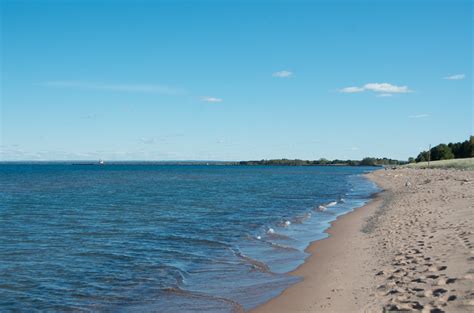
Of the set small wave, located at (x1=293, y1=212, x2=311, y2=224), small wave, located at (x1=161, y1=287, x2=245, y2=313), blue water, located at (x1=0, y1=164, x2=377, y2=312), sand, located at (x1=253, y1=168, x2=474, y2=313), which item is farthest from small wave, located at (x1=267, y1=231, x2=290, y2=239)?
small wave, located at (x1=161, y1=287, x2=245, y2=313)

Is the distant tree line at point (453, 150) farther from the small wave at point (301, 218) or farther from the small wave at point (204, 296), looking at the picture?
the small wave at point (204, 296)

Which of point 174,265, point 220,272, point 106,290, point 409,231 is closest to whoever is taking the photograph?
point 106,290

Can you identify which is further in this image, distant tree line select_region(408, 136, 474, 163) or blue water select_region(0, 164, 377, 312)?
distant tree line select_region(408, 136, 474, 163)

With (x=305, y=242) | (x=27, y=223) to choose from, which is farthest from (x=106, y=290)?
(x=27, y=223)

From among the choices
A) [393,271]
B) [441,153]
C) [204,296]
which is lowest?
[204,296]

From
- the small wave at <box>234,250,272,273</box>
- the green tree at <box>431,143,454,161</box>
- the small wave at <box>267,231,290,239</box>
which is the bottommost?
the small wave at <box>234,250,272,273</box>

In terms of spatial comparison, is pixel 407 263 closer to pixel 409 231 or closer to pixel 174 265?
pixel 409 231

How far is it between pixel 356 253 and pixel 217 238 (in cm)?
683

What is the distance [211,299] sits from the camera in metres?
11.3

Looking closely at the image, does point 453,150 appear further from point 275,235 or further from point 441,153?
point 275,235

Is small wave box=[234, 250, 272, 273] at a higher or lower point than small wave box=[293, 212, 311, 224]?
lower

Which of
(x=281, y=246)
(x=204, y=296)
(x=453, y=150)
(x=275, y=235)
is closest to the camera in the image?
(x=204, y=296)

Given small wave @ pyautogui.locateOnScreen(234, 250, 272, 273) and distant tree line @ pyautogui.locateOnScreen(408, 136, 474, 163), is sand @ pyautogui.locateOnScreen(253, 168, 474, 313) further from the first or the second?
distant tree line @ pyautogui.locateOnScreen(408, 136, 474, 163)

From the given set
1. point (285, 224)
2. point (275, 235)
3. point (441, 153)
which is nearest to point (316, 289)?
point (275, 235)
